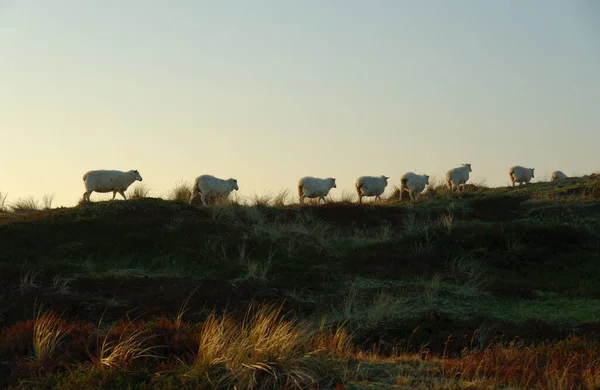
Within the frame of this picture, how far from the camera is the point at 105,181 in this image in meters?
32.4

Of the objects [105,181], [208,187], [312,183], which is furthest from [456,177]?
[105,181]

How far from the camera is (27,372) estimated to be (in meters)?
8.59

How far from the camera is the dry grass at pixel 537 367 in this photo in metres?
7.81

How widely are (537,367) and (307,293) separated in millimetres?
7905

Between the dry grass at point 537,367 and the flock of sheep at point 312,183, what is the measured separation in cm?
2146

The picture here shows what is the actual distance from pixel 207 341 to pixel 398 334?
442 centimetres

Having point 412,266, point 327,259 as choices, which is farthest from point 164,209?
point 412,266

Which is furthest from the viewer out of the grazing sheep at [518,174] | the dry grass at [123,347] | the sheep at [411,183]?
the grazing sheep at [518,174]

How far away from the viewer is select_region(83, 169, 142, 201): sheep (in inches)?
1265

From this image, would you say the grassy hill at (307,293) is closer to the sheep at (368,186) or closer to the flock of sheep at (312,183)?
the flock of sheep at (312,183)

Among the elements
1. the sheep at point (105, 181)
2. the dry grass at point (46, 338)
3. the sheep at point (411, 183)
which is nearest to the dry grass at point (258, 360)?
the dry grass at point (46, 338)

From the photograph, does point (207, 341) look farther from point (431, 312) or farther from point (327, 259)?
point (327, 259)

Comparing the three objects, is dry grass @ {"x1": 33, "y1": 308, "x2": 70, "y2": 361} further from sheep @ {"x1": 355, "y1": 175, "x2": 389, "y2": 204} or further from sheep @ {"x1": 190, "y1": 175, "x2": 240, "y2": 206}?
sheep @ {"x1": 355, "y1": 175, "x2": 389, "y2": 204}

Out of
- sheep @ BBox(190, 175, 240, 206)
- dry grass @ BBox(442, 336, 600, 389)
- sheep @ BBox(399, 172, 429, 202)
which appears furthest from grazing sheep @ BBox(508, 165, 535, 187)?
dry grass @ BBox(442, 336, 600, 389)
